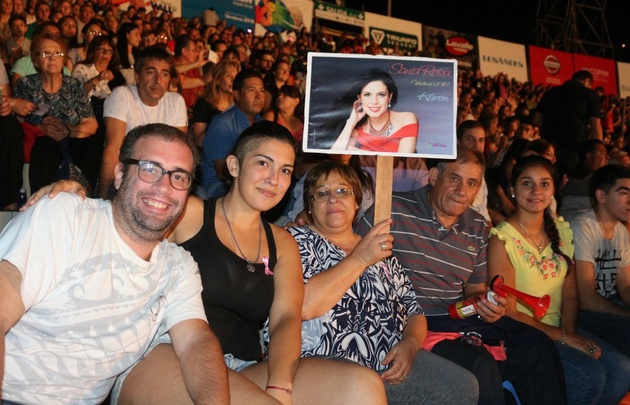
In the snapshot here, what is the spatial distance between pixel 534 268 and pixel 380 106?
1.60 meters

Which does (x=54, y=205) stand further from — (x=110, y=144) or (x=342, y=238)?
(x=110, y=144)

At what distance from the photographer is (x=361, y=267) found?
3.05 m

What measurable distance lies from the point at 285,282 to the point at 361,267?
1.36 feet

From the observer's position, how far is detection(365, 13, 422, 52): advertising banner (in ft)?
50.2

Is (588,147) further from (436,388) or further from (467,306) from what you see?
(436,388)

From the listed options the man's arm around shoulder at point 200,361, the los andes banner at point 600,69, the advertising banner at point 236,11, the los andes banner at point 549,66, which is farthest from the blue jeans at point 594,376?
the los andes banner at point 600,69

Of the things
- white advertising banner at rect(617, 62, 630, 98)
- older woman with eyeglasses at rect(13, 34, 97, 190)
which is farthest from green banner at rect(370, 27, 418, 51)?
older woman with eyeglasses at rect(13, 34, 97, 190)

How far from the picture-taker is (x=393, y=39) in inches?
612

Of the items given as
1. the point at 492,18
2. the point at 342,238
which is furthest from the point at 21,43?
the point at 492,18

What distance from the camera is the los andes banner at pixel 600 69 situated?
17728mm

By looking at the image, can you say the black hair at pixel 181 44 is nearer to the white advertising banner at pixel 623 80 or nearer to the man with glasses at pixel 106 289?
the man with glasses at pixel 106 289

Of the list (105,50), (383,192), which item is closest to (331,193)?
(383,192)

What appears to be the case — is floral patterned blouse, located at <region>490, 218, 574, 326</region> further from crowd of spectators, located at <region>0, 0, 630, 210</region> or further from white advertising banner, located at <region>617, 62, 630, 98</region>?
white advertising banner, located at <region>617, 62, 630, 98</region>

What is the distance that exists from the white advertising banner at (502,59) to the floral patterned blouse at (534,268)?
12707 millimetres
